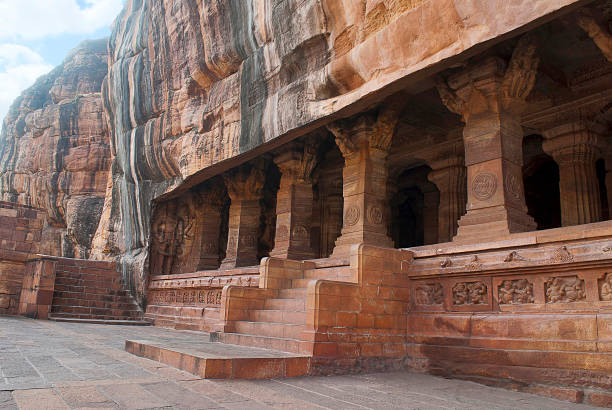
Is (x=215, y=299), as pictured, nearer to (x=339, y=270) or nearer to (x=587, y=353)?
(x=339, y=270)

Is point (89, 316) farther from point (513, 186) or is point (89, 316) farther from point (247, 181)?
point (513, 186)

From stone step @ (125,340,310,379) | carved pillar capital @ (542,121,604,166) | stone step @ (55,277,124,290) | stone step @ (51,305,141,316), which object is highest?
carved pillar capital @ (542,121,604,166)

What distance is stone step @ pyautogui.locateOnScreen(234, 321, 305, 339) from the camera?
19.0 feet

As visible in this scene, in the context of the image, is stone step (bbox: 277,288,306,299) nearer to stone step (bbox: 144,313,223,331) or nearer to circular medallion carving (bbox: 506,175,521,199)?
stone step (bbox: 144,313,223,331)

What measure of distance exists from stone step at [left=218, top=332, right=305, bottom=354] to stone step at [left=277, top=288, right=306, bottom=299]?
44.2 inches

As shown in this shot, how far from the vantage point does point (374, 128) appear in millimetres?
9555

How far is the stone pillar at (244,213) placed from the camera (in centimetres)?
1320

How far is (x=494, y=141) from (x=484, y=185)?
683 mm

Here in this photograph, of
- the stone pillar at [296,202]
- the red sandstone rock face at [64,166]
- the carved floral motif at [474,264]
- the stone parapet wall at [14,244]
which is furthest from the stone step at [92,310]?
the red sandstone rock face at [64,166]

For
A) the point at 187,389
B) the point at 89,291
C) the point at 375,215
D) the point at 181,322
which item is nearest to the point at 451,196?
the point at 375,215

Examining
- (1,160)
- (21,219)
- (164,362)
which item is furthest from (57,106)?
(164,362)

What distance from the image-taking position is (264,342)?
19.5ft

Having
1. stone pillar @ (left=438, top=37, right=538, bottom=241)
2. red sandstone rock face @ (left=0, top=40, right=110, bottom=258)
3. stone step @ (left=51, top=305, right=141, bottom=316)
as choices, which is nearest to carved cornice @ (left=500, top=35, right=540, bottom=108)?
stone pillar @ (left=438, top=37, right=538, bottom=241)

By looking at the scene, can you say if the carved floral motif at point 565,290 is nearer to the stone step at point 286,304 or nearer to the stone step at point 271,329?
the stone step at point 271,329
